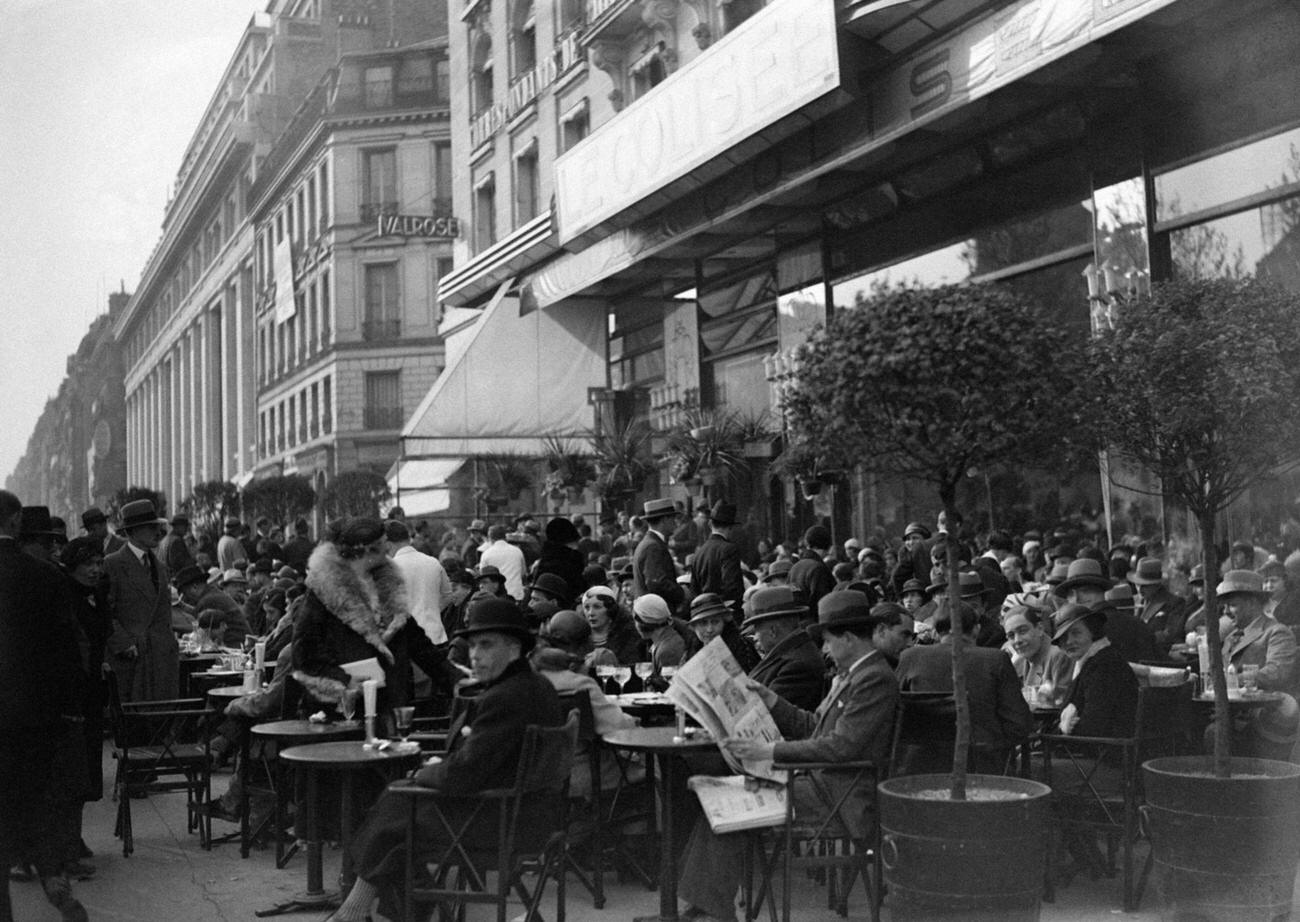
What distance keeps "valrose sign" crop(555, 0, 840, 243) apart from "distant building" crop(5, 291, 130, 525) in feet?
280

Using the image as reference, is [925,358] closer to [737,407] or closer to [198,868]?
[198,868]

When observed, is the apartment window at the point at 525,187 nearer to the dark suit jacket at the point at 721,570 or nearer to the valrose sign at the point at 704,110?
the valrose sign at the point at 704,110

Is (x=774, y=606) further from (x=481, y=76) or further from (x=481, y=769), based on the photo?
(x=481, y=76)

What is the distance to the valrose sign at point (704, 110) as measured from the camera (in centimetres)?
1418

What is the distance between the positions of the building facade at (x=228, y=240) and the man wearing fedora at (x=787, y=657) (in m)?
46.5

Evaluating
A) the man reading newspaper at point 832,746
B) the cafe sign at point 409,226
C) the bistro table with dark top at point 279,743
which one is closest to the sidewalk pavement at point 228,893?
the bistro table with dark top at point 279,743

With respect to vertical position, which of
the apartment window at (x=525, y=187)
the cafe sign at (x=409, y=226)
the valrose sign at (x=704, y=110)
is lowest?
the valrose sign at (x=704, y=110)

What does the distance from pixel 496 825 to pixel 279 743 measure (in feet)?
8.21

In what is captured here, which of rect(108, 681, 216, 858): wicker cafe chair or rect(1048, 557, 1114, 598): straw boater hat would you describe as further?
rect(108, 681, 216, 858): wicker cafe chair

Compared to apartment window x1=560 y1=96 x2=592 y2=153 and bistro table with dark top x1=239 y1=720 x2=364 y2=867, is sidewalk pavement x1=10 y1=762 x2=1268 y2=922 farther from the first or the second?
apartment window x1=560 y1=96 x2=592 y2=153

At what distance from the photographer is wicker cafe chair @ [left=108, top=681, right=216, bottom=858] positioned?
808 centimetres

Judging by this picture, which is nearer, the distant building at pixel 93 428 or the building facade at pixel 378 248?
the building facade at pixel 378 248

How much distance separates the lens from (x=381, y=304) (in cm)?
4934

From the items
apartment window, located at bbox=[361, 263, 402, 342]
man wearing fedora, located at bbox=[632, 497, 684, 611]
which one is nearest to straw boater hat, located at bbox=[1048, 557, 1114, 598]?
man wearing fedora, located at bbox=[632, 497, 684, 611]
